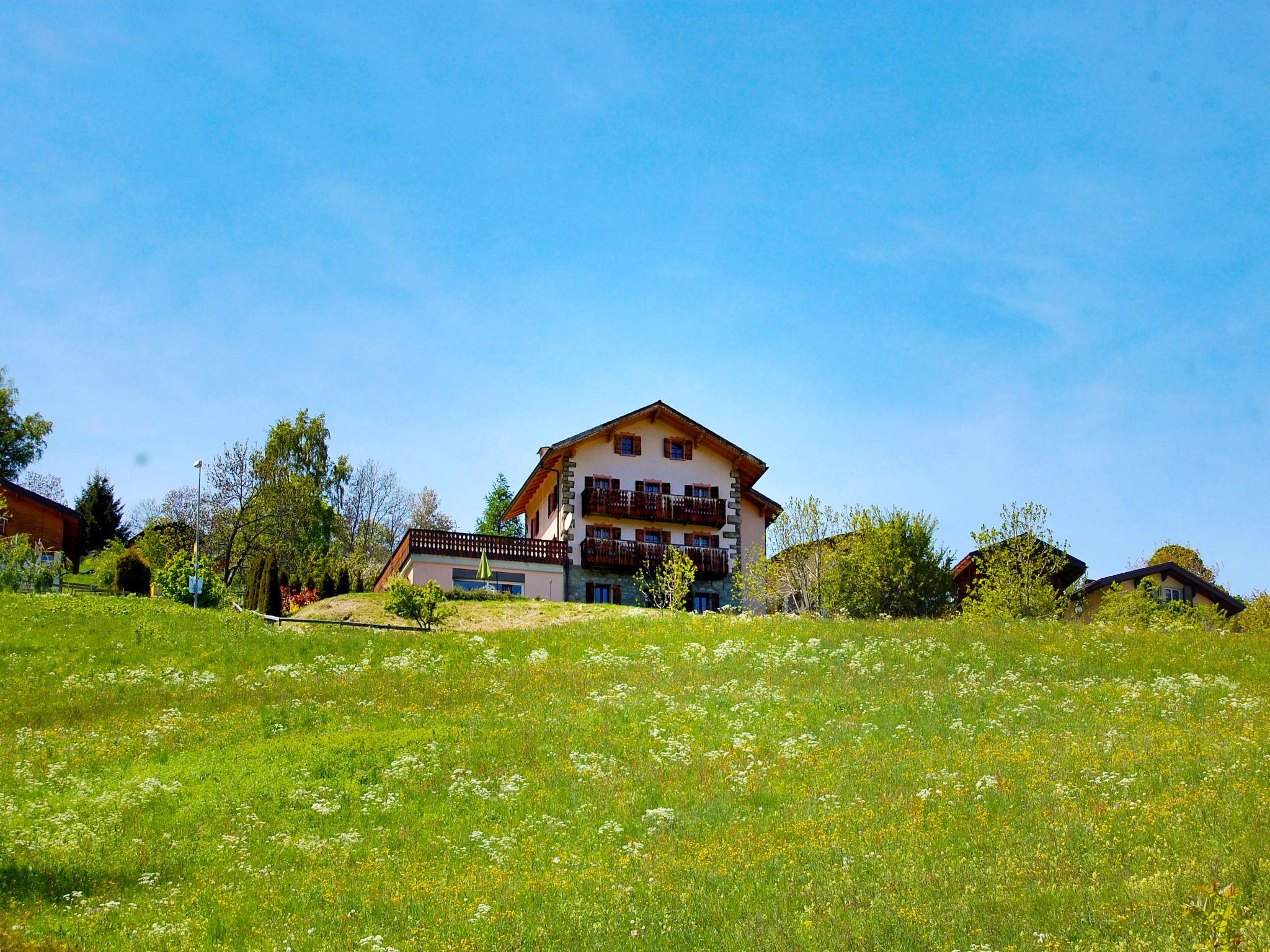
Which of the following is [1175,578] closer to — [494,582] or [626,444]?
[626,444]

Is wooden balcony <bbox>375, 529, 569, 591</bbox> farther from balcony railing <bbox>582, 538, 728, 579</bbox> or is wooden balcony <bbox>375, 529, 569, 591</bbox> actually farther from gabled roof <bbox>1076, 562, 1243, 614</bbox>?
gabled roof <bbox>1076, 562, 1243, 614</bbox>

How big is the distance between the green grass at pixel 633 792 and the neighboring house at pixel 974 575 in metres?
23.1

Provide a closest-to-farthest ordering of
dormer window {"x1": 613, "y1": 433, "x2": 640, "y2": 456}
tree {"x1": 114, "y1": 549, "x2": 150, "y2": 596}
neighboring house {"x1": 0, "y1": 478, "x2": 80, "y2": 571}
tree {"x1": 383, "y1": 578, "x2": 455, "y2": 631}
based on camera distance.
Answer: tree {"x1": 383, "y1": 578, "x2": 455, "y2": 631} < tree {"x1": 114, "y1": 549, "x2": 150, "y2": 596} < dormer window {"x1": 613, "y1": 433, "x2": 640, "y2": 456} < neighboring house {"x1": 0, "y1": 478, "x2": 80, "y2": 571}

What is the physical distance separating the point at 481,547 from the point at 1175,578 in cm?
3772

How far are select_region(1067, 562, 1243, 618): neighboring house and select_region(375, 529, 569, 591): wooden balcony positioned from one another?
89.4 ft

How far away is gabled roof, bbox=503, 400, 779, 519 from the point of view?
2351 inches

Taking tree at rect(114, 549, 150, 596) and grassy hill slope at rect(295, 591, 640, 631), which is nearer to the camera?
grassy hill slope at rect(295, 591, 640, 631)

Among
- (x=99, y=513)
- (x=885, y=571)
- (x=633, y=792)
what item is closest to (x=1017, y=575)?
(x=885, y=571)

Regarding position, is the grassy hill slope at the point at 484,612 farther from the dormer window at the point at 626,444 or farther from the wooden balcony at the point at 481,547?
the dormer window at the point at 626,444

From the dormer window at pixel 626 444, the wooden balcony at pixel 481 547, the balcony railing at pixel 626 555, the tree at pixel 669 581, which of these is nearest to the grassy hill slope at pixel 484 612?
the tree at pixel 669 581

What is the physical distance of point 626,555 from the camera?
193 ft

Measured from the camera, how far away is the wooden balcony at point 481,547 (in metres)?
56.8

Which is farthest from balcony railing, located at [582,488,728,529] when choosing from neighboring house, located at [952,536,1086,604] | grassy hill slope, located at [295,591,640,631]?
neighboring house, located at [952,536,1086,604]

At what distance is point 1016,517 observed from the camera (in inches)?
2156
